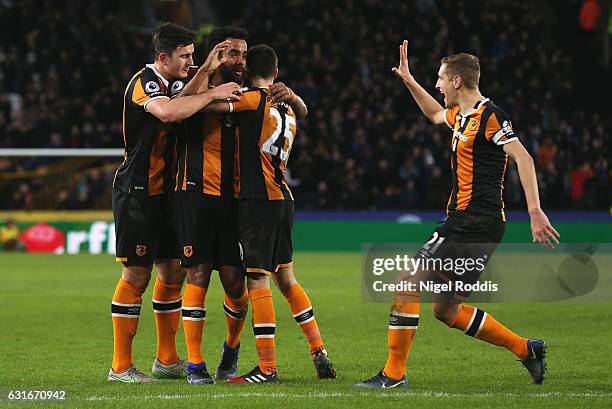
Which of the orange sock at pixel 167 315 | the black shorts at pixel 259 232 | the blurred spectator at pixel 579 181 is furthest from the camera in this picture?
the blurred spectator at pixel 579 181

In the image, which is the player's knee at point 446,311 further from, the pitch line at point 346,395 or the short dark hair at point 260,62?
the short dark hair at point 260,62

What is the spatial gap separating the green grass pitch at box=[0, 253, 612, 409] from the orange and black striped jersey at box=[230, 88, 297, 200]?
49.3 inches

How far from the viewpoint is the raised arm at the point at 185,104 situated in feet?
24.0

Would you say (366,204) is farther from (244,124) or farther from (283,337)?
(244,124)

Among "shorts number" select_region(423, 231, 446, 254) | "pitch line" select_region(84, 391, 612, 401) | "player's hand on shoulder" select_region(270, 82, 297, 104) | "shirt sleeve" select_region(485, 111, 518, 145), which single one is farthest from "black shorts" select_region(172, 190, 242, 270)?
"shirt sleeve" select_region(485, 111, 518, 145)

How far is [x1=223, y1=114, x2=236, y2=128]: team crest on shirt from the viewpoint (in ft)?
25.2

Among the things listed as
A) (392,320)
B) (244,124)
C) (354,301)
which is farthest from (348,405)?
(354,301)

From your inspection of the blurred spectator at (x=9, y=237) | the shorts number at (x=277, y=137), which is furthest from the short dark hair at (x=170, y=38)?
the blurred spectator at (x=9, y=237)

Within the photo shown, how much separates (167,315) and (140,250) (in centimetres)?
55

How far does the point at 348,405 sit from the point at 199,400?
2.83ft

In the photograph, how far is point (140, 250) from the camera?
7738 mm

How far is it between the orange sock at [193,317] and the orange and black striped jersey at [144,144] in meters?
0.70

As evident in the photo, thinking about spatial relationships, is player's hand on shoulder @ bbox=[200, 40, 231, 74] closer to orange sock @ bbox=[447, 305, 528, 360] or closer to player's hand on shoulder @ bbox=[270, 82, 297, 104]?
player's hand on shoulder @ bbox=[270, 82, 297, 104]

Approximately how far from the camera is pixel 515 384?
761cm
